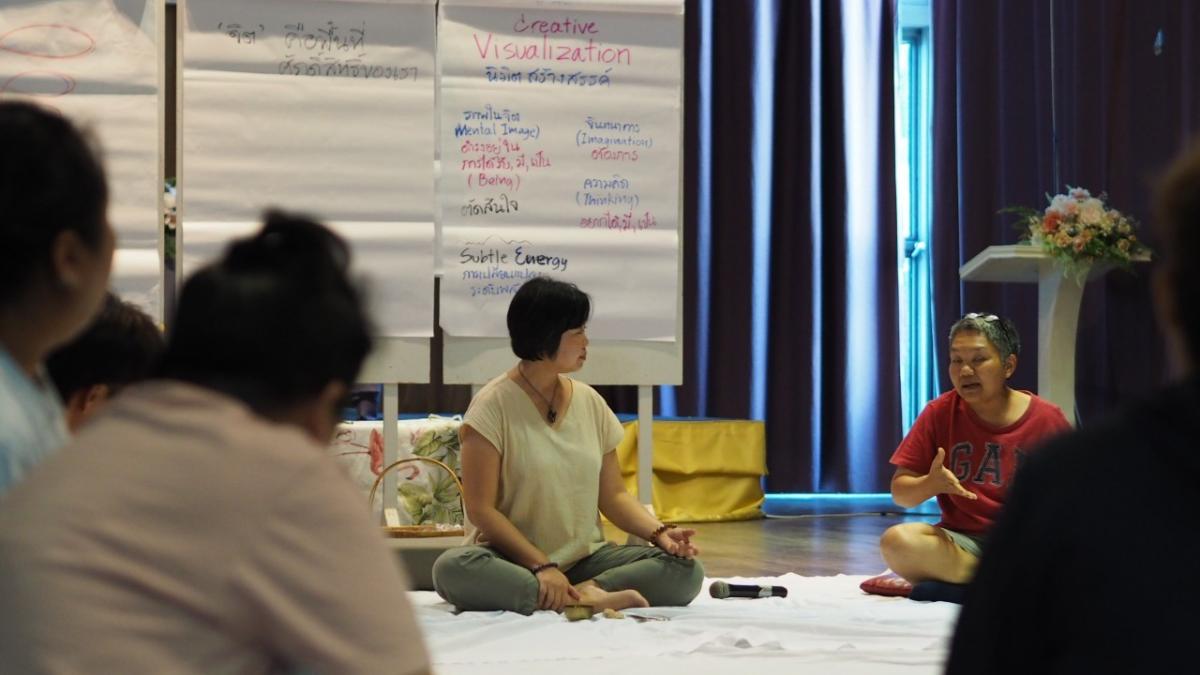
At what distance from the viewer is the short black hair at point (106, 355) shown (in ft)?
5.42

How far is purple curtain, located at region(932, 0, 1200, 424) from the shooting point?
205 inches

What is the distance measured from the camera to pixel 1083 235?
4.94 metres

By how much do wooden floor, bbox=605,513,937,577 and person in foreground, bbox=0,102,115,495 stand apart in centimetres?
349

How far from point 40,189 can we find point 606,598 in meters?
2.45

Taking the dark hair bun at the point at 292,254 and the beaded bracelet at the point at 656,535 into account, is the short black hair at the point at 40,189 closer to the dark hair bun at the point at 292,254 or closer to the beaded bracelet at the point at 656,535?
the dark hair bun at the point at 292,254

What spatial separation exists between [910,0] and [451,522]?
4.44m

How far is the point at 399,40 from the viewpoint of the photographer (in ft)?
13.1

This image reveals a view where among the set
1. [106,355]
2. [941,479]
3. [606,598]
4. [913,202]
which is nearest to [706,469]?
[913,202]

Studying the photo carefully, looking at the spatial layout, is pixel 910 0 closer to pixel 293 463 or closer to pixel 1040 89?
pixel 1040 89

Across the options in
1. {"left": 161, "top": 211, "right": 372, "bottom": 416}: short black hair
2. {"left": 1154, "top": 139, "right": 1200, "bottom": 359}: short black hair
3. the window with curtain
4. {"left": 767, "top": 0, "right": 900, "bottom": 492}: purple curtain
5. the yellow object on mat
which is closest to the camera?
{"left": 1154, "top": 139, "right": 1200, "bottom": 359}: short black hair

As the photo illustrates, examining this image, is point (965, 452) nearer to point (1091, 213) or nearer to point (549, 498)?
point (549, 498)

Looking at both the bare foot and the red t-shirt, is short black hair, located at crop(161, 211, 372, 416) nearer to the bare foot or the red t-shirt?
the bare foot

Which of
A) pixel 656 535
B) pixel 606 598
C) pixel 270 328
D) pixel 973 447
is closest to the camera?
pixel 270 328

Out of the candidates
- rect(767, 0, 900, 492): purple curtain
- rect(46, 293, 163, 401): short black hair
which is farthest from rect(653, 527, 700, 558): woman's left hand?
rect(767, 0, 900, 492): purple curtain
